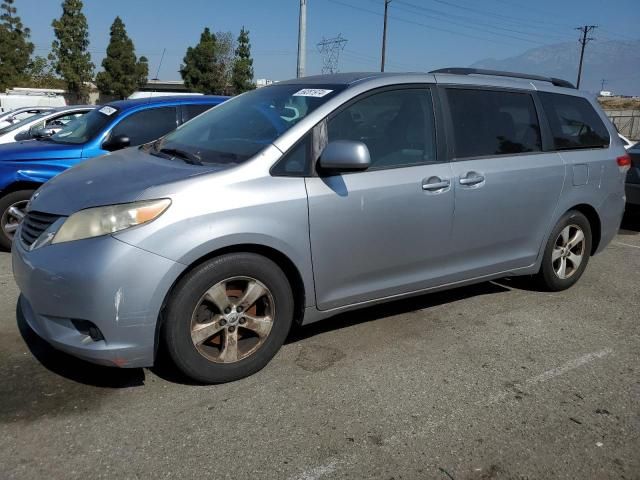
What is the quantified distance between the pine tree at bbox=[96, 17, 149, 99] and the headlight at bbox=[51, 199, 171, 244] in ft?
178

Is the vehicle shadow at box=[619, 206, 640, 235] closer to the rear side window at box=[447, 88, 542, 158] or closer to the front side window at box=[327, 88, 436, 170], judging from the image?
the rear side window at box=[447, 88, 542, 158]

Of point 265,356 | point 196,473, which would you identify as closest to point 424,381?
point 265,356

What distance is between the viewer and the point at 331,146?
10.5ft

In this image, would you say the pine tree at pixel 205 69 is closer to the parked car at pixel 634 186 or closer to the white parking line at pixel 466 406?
the parked car at pixel 634 186

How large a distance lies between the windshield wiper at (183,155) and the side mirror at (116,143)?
79.2 inches

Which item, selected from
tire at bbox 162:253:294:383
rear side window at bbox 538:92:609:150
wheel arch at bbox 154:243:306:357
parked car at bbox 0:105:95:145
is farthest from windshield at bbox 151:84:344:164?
parked car at bbox 0:105:95:145

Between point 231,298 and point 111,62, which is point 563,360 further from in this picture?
point 111,62

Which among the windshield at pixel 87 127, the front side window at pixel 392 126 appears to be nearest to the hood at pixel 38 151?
the windshield at pixel 87 127

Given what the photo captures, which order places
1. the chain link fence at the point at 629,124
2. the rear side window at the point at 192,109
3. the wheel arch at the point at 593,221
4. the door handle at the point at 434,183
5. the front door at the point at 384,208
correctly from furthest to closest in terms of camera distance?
the chain link fence at the point at 629,124, the rear side window at the point at 192,109, the wheel arch at the point at 593,221, the door handle at the point at 434,183, the front door at the point at 384,208

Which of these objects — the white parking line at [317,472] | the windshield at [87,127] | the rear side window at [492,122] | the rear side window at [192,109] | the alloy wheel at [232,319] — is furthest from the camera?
the rear side window at [192,109]

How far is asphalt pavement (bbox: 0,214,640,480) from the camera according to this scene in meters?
2.50

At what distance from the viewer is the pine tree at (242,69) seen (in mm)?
53750

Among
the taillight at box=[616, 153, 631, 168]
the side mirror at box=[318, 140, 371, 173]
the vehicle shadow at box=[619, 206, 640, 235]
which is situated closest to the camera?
the side mirror at box=[318, 140, 371, 173]

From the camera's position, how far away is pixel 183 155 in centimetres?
351
